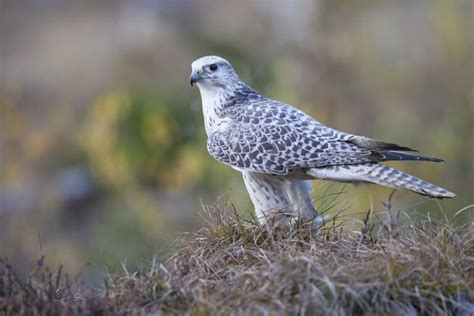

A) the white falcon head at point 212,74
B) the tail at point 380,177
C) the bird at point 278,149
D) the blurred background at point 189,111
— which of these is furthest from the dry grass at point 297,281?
the blurred background at point 189,111

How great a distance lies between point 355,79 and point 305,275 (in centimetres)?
1220

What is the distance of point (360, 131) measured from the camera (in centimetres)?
1516

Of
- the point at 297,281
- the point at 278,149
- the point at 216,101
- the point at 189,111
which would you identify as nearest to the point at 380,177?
the point at 278,149

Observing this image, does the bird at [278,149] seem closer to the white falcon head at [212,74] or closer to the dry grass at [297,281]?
the white falcon head at [212,74]

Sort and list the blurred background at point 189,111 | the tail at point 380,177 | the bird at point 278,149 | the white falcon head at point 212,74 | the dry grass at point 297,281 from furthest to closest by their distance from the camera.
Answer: the blurred background at point 189,111, the white falcon head at point 212,74, the bird at point 278,149, the tail at point 380,177, the dry grass at point 297,281

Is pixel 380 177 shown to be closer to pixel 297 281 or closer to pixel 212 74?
pixel 297 281

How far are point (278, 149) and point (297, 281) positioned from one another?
1.68 m

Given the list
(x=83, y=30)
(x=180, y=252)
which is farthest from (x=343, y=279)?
(x=83, y=30)

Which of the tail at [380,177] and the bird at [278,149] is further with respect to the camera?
the bird at [278,149]

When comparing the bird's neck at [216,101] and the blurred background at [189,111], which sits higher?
the bird's neck at [216,101]

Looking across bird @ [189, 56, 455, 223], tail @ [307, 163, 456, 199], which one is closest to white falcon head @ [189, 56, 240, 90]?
bird @ [189, 56, 455, 223]

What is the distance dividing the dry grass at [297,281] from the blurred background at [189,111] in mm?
5348

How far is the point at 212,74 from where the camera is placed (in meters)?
6.77

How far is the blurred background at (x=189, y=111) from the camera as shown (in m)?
13.3
